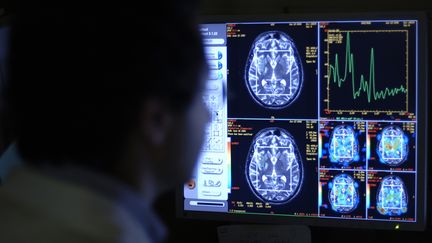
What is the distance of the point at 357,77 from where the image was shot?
1.24 meters

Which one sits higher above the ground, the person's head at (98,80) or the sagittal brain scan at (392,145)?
the person's head at (98,80)

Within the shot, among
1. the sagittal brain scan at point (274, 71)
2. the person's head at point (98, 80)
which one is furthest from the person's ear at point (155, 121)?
the sagittal brain scan at point (274, 71)

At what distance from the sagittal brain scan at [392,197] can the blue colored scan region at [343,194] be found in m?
0.05

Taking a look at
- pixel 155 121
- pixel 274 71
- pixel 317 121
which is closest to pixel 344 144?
pixel 317 121

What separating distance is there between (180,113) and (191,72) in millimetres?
42

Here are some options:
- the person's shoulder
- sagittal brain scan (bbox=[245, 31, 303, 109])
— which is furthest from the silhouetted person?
Result: sagittal brain scan (bbox=[245, 31, 303, 109])

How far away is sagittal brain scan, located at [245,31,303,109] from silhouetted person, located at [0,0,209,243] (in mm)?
668

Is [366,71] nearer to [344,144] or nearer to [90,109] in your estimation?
[344,144]

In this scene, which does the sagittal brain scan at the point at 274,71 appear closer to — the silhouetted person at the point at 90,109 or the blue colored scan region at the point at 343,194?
the blue colored scan region at the point at 343,194

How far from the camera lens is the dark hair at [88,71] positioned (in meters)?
0.57

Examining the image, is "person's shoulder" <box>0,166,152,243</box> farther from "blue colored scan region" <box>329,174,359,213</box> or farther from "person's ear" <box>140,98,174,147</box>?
"blue colored scan region" <box>329,174,359,213</box>

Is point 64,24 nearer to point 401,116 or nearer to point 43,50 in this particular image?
point 43,50

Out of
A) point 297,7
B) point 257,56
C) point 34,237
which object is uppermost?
point 297,7

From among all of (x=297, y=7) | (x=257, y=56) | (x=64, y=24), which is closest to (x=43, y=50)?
(x=64, y=24)
